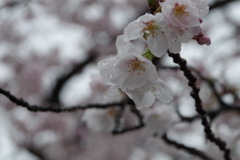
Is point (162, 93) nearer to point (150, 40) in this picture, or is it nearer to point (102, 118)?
point (150, 40)

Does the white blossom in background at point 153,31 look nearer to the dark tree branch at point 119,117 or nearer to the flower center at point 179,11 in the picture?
the flower center at point 179,11

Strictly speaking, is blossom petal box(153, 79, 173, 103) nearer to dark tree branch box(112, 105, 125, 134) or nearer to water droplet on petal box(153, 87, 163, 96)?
water droplet on petal box(153, 87, 163, 96)

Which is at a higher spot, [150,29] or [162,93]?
[150,29]

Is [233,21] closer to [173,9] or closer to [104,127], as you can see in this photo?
[104,127]

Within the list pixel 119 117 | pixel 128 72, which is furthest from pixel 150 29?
pixel 119 117

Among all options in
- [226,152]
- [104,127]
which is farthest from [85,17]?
[226,152]

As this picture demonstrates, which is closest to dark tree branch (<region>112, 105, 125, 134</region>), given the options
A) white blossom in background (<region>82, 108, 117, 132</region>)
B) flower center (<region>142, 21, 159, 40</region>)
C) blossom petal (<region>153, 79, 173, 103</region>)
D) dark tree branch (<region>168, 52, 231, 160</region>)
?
white blossom in background (<region>82, 108, 117, 132</region>)

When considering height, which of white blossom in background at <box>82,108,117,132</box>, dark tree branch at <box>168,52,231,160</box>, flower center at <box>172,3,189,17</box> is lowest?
white blossom in background at <box>82,108,117,132</box>

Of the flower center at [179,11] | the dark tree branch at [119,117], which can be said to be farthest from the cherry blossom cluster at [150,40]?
the dark tree branch at [119,117]
